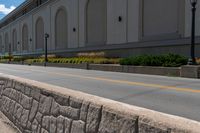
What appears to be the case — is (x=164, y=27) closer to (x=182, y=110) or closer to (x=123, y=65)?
(x=123, y=65)

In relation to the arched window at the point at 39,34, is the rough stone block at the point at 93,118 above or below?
below

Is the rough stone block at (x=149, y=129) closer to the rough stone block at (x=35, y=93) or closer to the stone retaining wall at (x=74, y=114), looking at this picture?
the stone retaining wall at (x=74, y=114)

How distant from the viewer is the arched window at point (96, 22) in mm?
42438

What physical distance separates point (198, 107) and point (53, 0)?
5278 centimetres

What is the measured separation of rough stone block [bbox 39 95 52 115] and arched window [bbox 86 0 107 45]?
118 feet

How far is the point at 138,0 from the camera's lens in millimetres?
33875

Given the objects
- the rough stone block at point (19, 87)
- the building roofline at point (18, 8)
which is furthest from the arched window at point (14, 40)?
the rough stone block at point (19, 87)

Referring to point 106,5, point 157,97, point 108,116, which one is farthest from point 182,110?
point 106,5

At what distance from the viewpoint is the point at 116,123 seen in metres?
3.48

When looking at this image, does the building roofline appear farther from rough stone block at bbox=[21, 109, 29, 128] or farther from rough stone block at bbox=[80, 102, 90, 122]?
rough stone block at bbox=[80, 102, 90, 122]

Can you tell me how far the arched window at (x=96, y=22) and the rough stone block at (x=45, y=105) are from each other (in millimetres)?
35923

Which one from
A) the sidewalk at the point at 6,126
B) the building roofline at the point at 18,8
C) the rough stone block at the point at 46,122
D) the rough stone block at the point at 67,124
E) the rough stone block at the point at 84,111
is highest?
the building roofline at the point at 18,8

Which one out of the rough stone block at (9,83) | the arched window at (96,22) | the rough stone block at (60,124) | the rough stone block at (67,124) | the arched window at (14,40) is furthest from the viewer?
the arched window at (14,40)

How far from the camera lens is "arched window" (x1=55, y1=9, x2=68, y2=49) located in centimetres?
5406
